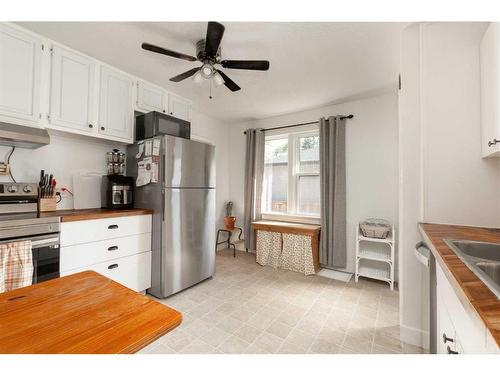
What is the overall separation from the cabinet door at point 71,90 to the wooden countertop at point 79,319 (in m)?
1.80

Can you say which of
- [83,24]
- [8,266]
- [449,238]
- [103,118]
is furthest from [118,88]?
[449,238]

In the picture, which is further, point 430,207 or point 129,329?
point 430,207

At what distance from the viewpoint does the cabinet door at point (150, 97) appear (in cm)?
246

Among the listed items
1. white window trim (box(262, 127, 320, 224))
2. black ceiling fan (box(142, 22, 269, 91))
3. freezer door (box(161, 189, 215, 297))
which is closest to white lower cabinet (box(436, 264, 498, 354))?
black ceiling fan (box(142, 22, 269, 91))

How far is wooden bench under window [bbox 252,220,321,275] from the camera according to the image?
9.53ft

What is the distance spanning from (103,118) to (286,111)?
8.17 feet

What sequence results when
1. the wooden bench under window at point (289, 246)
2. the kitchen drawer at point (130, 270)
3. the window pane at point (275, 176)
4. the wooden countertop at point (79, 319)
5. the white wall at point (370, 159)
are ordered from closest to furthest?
the wooden countertop at point (79, 319)
the kitchen drawer at point (130, 270)
the white wall at point (370, 159)
the wooden bench under window at point (289, 246)
the window pane at point (275, 176)

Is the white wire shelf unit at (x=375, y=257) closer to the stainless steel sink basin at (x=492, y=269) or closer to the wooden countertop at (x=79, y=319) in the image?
the stainless steel sink basin at (x=492, y=269)

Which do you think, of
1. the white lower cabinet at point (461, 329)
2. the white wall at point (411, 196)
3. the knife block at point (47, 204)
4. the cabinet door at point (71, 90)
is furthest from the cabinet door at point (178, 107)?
Result: the white lower cabinet at point (461, 329)

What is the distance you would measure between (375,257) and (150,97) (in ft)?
10.9
